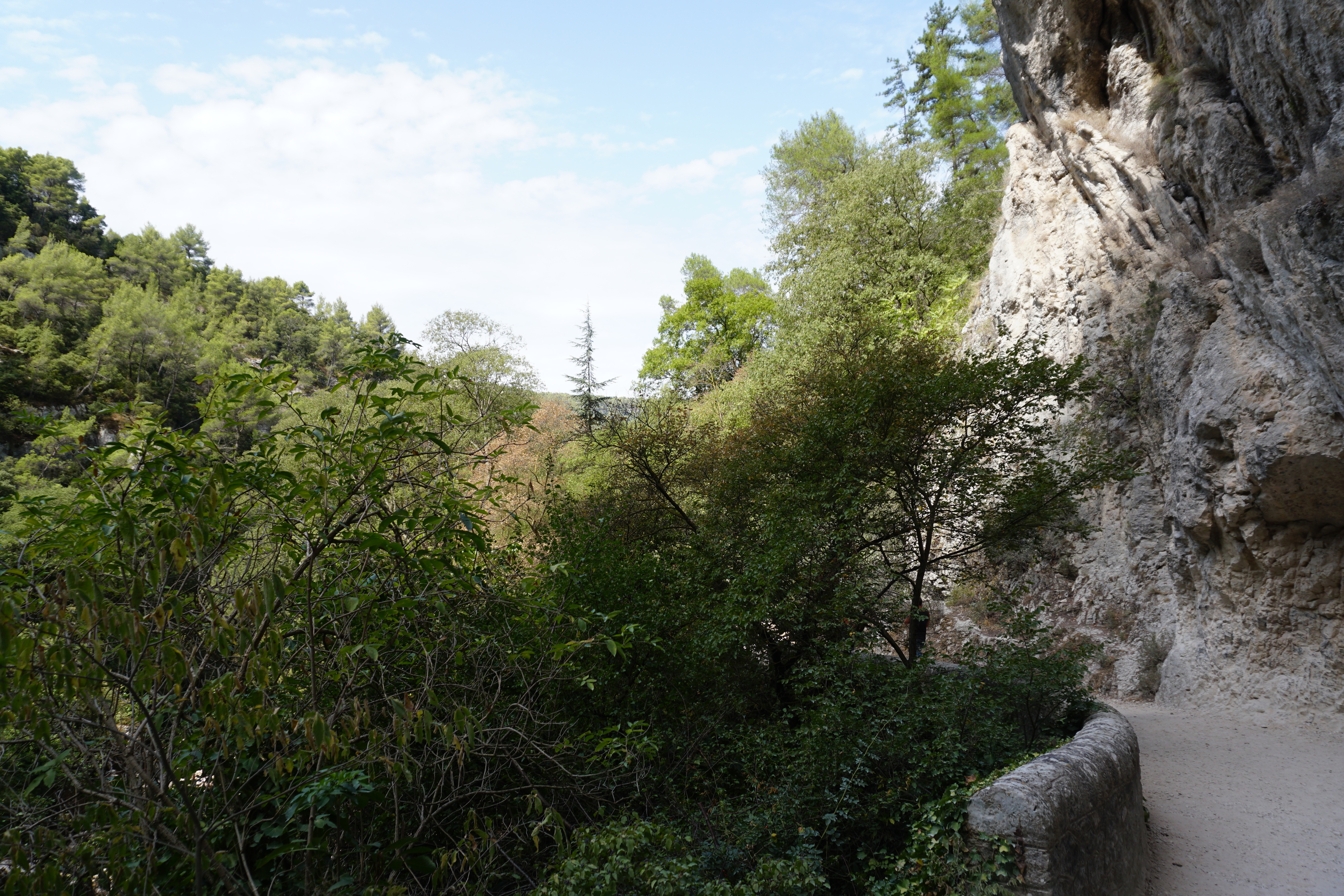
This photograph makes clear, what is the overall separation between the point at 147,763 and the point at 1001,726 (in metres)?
5.59

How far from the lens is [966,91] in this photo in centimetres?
2539

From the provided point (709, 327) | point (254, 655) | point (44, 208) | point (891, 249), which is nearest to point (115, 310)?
point (44, 208)

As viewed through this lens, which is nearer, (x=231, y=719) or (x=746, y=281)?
(x=231, y=719)

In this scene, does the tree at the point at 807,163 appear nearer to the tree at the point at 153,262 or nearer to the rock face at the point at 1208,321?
the rock face at the point at 1208,321

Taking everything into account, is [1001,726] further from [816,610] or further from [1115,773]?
[816,610]

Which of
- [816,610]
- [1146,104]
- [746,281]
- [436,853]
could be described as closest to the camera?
[436,853]

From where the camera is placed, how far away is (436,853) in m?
3.75

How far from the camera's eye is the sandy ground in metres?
5.05

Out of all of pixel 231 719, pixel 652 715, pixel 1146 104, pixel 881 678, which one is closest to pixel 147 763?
pixel 231 719

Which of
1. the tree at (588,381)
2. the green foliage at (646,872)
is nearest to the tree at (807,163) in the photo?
the tree at (588,381)

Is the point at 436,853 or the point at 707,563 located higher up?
the point at 707,563

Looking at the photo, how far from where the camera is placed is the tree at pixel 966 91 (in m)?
24.4

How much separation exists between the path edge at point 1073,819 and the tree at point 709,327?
99.5 ft

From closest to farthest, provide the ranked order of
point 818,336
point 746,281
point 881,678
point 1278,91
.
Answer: point 881,678
point 1278,91
point 818,336
point 746,281
